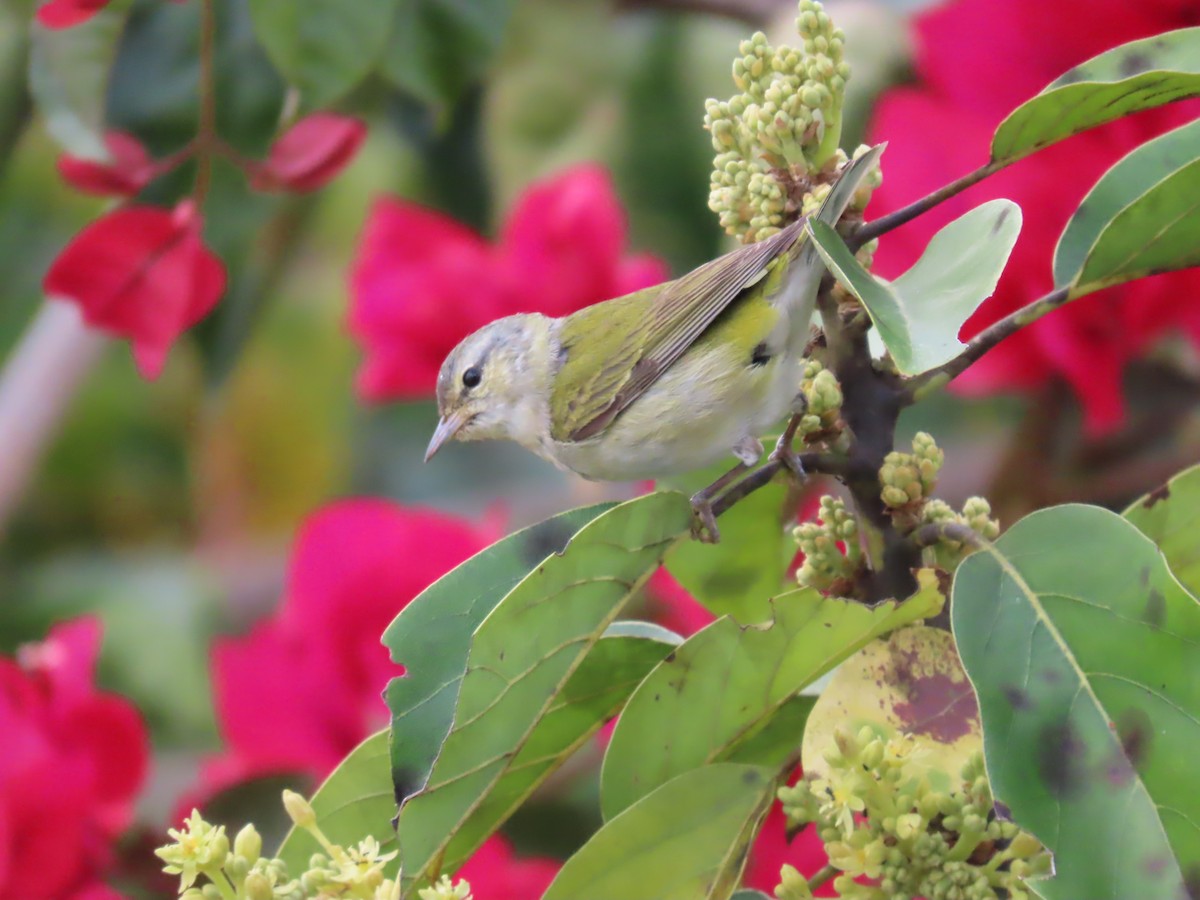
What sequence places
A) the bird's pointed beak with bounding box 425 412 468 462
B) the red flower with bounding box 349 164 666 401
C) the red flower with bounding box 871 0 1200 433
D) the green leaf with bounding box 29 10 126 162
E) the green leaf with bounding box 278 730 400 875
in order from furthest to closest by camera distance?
the bird's pointed beak with bounding box 425 412 468 462, the red flower with bounding box 349 164 666 401, the red flower with bounding box 871 0 1200 433, the green leaf with bounding box 29 10 126 162, the green leaf with bounding box 278 730 400 875

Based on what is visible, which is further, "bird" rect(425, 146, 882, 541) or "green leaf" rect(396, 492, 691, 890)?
"bird" rect(425, 146, 882, 541)

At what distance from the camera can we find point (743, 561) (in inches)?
45.6

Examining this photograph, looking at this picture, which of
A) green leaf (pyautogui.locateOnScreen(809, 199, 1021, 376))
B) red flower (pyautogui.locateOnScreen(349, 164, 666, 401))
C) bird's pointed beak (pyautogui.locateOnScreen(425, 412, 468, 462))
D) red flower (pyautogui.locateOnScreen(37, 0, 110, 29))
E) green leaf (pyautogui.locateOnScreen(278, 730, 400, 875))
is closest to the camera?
green leaf (pyautogui.locateOnScreen(809, 199, 1021, 376))

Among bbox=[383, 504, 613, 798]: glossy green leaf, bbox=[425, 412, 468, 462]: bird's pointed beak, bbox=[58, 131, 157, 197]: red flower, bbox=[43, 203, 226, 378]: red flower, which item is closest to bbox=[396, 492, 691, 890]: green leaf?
bbox=[383, 504, 613, 798]: glossy green leaf

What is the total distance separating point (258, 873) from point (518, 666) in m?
0.20

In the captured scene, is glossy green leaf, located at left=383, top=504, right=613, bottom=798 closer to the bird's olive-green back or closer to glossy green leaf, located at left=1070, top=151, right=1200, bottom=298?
glossy green leaf, located at left=1070, top=151, right=1200, bottom=298

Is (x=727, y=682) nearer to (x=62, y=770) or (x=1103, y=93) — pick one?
(x=1103, y=93)

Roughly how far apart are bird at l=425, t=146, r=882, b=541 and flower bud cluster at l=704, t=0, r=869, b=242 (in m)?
0.06

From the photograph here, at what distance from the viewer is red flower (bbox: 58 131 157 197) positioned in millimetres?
1557

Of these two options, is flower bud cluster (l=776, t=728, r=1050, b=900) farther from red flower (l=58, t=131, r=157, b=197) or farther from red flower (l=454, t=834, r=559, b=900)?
red flower (l=58, t=131, r=157, b=197)

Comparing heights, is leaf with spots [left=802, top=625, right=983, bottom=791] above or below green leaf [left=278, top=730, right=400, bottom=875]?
above

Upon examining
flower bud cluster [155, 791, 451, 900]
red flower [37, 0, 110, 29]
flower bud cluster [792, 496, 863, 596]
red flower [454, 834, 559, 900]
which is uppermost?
red flower [37, 0, 110, 29]

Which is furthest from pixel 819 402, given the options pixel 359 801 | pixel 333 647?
pixel 333 647

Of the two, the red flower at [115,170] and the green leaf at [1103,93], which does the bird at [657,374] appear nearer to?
the green leaf at [1103,93]
